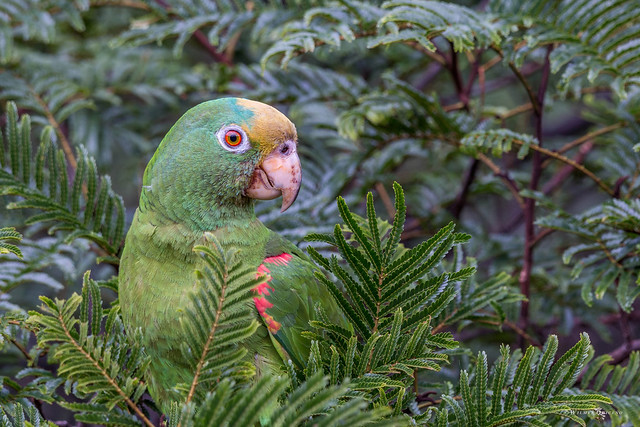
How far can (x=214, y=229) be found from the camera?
4.63ft

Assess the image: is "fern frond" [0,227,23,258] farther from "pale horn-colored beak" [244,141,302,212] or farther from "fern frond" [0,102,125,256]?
"pale horn-colored beak" [244,141,302,212]

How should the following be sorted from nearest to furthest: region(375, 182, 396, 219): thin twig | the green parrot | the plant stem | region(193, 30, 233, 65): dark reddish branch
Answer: the green parrot
the plant stem
region(375, 182, 396, 219): thin twig
region(193, 30, 233, 65): dark reddish branch

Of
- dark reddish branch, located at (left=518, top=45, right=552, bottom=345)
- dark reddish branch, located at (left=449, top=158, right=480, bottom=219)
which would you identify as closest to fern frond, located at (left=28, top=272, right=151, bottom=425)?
dark reddish branch, located at (left=518, top=45, right=552, bottom=345)

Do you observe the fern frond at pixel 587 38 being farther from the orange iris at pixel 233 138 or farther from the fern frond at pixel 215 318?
the fern frond at pixel 215 318

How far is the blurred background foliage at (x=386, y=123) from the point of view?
1.58 m

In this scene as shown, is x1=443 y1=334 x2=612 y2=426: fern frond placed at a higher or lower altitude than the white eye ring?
lower

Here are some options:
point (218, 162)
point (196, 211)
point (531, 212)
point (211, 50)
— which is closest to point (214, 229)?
point (196, 211)

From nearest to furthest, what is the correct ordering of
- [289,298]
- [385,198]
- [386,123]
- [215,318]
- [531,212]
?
[215,318]
[289,298]
[531,212]
[386,123]
[385,198]

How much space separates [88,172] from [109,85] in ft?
4.08

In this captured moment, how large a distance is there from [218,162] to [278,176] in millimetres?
155

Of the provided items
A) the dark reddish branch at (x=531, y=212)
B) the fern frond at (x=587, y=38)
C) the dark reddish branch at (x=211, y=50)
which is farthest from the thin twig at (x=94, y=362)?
the dark reddish branch at (x=211, y=50)

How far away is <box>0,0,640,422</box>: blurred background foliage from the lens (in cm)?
158

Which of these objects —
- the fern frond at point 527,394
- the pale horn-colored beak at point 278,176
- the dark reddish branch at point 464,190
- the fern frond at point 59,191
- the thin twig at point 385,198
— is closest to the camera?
the fern frond at point 527,394

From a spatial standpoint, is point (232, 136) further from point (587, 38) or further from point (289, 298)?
point (587, 38)
